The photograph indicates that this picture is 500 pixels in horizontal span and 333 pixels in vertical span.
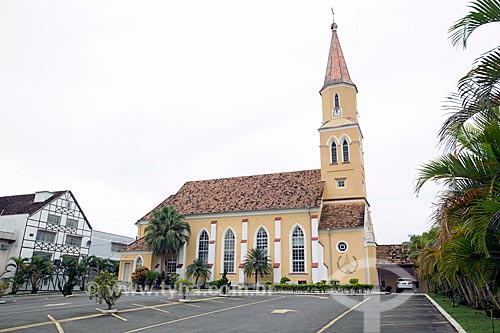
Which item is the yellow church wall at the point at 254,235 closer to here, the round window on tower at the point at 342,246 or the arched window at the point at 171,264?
the arched window at the point at 171,264

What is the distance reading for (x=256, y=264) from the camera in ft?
110

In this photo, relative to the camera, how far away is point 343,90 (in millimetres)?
38625

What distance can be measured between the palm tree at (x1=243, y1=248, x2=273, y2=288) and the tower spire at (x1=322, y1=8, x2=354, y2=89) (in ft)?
60.9

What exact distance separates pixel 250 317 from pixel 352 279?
62.0 feet

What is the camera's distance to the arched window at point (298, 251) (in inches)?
1345

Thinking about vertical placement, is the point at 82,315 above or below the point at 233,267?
below

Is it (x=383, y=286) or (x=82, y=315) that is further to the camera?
(x=383, y=286)

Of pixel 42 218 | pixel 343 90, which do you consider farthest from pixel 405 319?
pixel 42 218

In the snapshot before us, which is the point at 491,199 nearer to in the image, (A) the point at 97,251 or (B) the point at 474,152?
(B) the point at 474,152

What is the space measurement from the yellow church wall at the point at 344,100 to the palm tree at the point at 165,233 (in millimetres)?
18209

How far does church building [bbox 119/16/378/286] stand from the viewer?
1314 inches

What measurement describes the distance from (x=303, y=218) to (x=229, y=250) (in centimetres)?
816

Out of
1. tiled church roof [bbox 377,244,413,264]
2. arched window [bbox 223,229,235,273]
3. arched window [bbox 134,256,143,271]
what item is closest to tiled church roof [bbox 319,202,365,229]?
tiled church roof [bbox 377,244,413,264]

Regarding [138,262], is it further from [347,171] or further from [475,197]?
[475,197]
